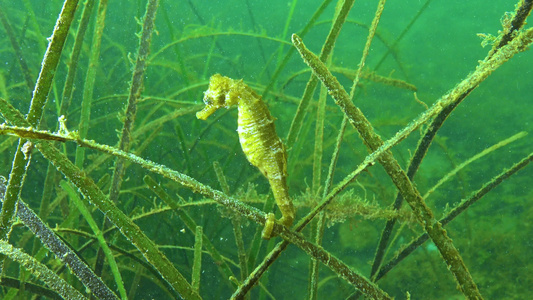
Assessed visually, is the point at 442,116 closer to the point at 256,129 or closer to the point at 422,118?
the point at 422,118

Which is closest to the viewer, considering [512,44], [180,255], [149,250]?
[512,44]

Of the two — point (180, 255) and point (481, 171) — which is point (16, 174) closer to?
point (180, 255)

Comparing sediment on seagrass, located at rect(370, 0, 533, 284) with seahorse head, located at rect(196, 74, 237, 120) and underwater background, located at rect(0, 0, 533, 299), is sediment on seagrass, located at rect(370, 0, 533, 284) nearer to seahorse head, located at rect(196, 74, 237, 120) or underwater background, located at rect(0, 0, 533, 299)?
underwater background, located at rect(0, 0, 533, 299)

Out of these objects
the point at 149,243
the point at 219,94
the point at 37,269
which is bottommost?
the point at 37,269

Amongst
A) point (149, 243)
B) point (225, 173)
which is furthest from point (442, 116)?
point (225, 173)

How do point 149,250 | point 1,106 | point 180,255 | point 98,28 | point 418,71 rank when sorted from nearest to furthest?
point 1,106 → point 149,250 → point 98,28 → point 180,255 → point 418,71

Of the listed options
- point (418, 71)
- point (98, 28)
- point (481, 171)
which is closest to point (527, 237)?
point (481, 171)
